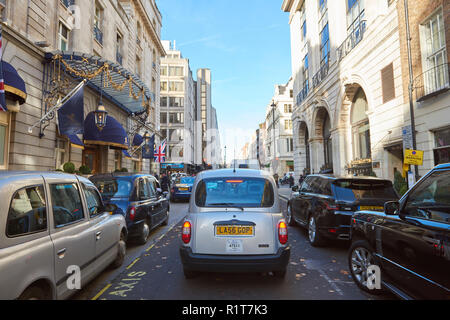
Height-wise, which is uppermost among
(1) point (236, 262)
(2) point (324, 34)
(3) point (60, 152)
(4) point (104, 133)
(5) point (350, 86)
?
(2) point (324, 34)

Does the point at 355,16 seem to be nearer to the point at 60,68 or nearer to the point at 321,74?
the point at 321,74

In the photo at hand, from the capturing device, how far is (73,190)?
361 centimetres

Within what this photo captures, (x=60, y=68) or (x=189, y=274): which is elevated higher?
(x=60, y=68)

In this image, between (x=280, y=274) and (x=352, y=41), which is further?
(x=352, y=41)

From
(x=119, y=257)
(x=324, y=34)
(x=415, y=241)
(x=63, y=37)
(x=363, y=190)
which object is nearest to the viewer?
(x=415, y=241)

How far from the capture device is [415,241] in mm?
2789

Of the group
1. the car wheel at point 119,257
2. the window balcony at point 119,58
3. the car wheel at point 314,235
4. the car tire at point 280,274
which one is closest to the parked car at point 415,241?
the car tire at point 280,274

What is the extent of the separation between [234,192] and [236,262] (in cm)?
109

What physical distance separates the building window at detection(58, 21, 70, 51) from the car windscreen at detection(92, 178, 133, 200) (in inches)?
383

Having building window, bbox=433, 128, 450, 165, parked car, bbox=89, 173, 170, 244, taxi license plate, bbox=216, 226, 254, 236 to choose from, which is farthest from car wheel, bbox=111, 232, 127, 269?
building window, bbox=433, 128, 450, 165

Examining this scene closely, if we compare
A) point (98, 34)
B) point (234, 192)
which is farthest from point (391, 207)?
point (98, 34)

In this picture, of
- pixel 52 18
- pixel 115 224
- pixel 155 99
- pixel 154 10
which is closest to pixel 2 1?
pixel 52 18

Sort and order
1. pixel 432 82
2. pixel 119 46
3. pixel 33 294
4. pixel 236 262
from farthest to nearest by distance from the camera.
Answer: pixel 119 46, pixel 432 82, pixel 236 262, pixel 33 294

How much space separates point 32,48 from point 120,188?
764 centimetres
